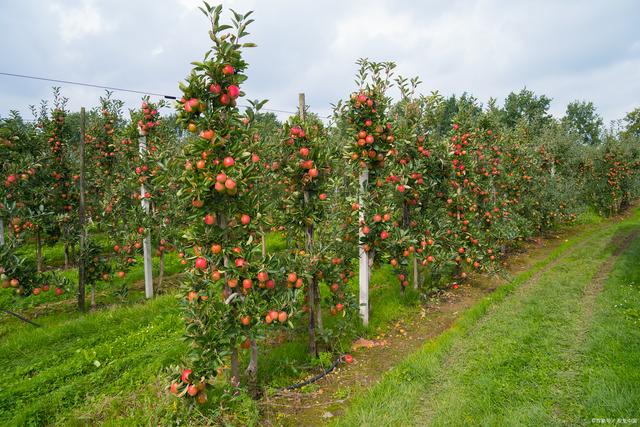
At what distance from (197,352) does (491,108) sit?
12163 millimetres

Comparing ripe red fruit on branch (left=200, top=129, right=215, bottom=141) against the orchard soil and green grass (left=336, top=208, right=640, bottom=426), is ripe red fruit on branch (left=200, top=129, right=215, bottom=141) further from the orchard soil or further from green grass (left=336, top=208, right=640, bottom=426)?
green grass (left=336, top=208, right=640, bottom=426)

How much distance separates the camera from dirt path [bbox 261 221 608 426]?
15.1 ft

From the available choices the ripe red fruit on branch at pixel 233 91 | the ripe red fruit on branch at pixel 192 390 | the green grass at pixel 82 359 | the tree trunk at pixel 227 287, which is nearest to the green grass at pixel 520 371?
the tree trunk at pixel 227 287

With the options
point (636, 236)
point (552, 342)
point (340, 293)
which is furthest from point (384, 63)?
point (636, 236)

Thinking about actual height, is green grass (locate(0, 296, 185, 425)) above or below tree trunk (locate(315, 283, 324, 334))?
below

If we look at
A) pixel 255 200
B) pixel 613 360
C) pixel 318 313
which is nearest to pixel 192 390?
pixel 255 200

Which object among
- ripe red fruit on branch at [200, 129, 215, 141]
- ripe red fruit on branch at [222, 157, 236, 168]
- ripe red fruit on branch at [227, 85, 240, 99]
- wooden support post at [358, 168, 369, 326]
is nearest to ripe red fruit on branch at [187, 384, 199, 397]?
ripe red fruit on branch at [222, 157, 236, 168]

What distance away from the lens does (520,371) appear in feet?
16.5

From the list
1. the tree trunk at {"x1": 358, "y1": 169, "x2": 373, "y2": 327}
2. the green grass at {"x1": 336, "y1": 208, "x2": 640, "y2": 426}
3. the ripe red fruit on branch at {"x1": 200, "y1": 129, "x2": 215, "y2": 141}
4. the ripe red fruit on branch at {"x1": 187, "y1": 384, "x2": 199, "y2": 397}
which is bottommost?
the green grass at {"x1": 336, "y1": 208, "x2": 640, "y2": 426}

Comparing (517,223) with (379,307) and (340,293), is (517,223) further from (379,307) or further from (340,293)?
(340,293)

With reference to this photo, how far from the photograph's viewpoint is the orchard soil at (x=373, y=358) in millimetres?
4609

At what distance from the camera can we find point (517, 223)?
43.2ft

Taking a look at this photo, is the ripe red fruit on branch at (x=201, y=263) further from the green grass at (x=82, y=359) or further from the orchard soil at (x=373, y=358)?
the green grass at (x=82, y=359)

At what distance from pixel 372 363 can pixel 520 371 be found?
2123 millimetres
